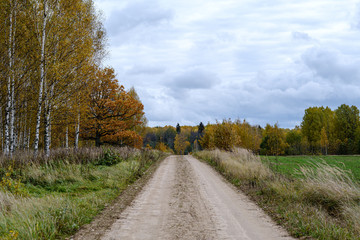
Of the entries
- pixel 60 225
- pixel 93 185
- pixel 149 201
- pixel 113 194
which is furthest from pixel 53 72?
pixel 60 225

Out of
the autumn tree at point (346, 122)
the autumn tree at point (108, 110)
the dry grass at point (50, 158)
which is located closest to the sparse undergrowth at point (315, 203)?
the dry grass at point (50, 158)

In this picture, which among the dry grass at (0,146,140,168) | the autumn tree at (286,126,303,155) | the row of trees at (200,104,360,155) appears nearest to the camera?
the dry grass at (0,146,140,168)

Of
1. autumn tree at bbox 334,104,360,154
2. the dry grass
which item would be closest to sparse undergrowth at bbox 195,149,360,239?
the dry grass

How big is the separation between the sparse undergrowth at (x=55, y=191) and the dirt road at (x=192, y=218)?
3.74 ft

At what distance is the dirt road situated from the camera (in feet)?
19.4

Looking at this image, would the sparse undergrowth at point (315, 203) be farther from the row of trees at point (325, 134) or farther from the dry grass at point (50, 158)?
the row of trees at point (325, 134)

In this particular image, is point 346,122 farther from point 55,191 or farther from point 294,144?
point 55,191

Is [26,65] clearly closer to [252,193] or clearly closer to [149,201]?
[149,201]

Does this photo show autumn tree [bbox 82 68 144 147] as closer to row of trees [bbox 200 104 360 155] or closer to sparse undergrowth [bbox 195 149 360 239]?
sparse undergrowth [bbox 195 149 360 239]

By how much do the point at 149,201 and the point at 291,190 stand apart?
517 centimetres

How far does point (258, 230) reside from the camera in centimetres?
634

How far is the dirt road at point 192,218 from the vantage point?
19.4 feet

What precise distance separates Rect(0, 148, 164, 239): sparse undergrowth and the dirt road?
1.14 metres

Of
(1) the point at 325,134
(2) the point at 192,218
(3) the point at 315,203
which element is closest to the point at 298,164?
(3) the point at 315,203
